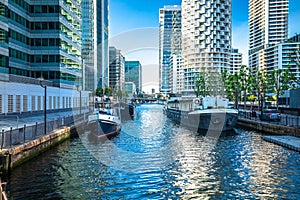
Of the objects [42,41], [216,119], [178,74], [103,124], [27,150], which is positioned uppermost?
[178,74]

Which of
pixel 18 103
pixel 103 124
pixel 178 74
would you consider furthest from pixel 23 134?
pixel 178 74

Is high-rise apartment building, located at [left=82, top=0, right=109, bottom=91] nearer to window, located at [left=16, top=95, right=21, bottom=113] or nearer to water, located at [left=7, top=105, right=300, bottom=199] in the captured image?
window, located at [left=16, top=95, right=21, bottom=113]

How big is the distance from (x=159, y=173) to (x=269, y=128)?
2404 centimetres

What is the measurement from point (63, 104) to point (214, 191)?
5660 centimetres

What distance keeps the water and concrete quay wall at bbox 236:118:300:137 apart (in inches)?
240

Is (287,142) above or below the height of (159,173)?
above

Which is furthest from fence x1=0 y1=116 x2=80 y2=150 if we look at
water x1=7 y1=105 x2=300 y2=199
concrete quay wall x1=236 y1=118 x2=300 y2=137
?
concrete quay wall x1=236 y1=118 x2=300 y2=137

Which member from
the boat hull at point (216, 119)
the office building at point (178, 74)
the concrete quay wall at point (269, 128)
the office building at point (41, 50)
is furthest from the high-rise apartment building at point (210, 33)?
the boat hull at point (216, 119)

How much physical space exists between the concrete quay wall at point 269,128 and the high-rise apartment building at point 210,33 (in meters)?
110

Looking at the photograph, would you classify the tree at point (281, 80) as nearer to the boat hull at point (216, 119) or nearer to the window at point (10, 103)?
the boat hull at point (216, 119)

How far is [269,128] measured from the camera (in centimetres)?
3778

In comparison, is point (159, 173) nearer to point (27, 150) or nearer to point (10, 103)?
point (27, 150)

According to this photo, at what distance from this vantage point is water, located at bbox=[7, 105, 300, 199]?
14820mm

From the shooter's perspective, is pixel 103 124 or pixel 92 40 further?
pixel 92 40
